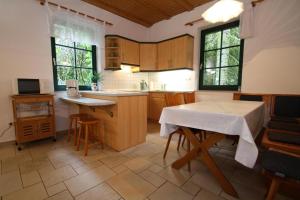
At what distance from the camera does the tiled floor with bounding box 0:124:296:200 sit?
4.71 ft

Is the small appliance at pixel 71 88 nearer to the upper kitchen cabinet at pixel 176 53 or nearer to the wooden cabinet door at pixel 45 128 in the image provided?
the wooden cabinet door at pixel 45 128

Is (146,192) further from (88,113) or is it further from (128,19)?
(128,19)

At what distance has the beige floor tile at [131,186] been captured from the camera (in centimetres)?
143

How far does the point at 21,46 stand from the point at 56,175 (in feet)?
7.59

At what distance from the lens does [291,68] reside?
2543mm

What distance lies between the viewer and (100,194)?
1.44 metres

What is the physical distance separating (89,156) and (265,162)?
2.05m

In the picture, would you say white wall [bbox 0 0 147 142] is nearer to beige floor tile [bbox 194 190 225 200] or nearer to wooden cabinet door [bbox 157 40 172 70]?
wooden cabinet door [bbox 157 40 172 70]

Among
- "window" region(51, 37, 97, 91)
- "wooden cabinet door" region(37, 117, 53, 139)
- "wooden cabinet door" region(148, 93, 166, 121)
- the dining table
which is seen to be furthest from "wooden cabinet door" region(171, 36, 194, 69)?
"wooden cabinet door" region(37, 117, 53, 139)

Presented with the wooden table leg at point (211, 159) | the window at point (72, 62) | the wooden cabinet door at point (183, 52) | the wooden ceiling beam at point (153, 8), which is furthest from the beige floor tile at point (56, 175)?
the wooden ceiling beam at point (153, 8)

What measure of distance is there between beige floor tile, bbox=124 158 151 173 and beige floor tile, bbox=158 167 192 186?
0.25m

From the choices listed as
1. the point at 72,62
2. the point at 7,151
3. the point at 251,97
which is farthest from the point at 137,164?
the point at 72,62

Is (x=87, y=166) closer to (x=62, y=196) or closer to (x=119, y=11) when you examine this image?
(x=62, y=196)

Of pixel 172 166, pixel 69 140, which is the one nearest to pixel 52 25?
pixel 69 140
